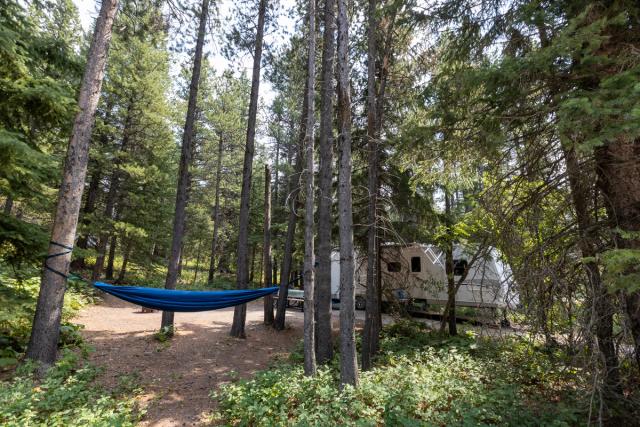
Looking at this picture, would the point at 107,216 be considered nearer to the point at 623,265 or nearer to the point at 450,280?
the point at 450,280

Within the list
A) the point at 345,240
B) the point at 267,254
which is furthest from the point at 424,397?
the point at 267,254

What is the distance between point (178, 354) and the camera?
6.51 meters

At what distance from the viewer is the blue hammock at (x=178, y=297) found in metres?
4.78

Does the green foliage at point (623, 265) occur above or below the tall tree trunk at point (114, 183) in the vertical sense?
below

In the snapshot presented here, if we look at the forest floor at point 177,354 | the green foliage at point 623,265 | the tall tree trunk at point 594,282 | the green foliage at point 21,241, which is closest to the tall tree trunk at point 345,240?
the forest floor at point 177,354

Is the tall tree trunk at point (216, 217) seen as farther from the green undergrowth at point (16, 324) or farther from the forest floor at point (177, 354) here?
the green undergrowth at point (16, 324)

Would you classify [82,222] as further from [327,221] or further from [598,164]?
[598,164]

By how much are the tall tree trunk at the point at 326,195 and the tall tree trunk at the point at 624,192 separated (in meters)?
3.35

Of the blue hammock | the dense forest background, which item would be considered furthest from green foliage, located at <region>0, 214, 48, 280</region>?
the blue hammock

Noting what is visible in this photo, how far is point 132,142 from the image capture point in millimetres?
12539

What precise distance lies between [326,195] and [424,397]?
3313 mm

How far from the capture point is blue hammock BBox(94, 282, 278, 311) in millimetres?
4781

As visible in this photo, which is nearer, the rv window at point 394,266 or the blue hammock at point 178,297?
the blue hammock at point 178,297

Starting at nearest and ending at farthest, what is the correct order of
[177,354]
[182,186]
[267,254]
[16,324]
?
[16,324] → [177,354] → [182,186] → [267,254]
